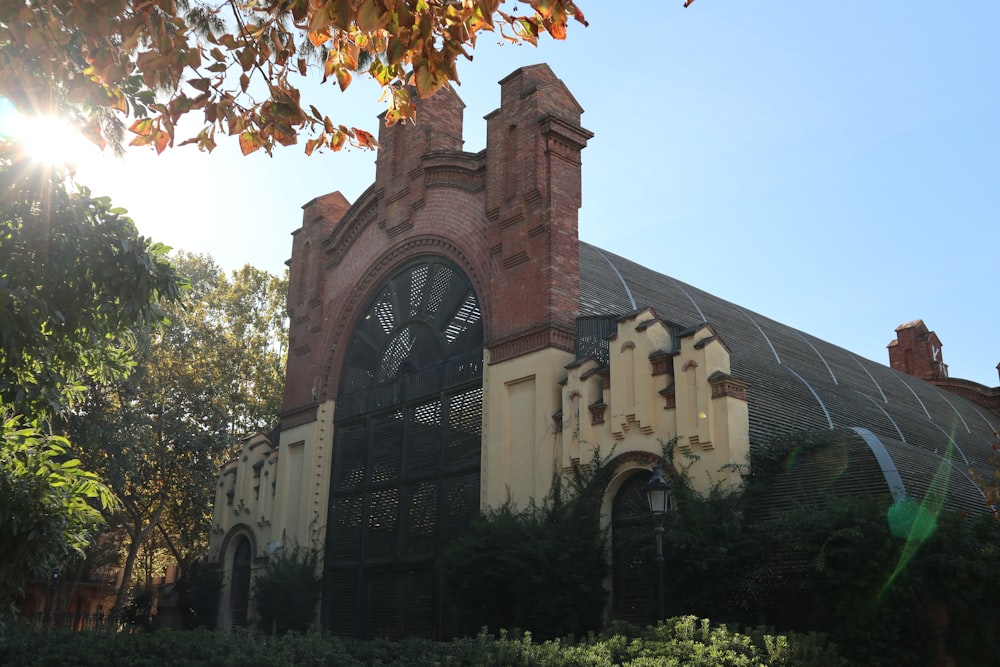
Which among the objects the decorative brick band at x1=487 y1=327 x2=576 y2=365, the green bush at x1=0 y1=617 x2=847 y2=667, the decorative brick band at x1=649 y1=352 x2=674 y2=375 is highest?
the decorative brick band at x1=487 y1=327 x2=576 y2=365

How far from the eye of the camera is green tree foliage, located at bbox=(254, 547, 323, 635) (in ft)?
71.2

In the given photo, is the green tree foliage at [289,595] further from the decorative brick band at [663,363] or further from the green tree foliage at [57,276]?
the green tree foliage at [57,276]

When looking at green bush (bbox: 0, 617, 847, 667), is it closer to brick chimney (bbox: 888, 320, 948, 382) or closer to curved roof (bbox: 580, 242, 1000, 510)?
curved roof (bbox: 580, 242, 1000, 510)

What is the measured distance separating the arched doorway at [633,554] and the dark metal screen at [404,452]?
348 centimetres

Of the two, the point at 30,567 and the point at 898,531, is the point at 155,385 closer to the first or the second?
the point at 30,567

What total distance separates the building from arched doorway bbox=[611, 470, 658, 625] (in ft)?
0.40

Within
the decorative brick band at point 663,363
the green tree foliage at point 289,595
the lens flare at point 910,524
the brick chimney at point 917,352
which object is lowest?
the green tree foliage at point 289,595

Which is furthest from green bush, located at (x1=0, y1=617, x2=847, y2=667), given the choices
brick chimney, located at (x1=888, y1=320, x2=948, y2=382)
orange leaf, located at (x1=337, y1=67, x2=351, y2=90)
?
brick chimney, located at (x1=888, y1=320, x2=948, y2=382)

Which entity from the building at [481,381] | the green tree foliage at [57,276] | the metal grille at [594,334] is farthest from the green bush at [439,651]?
the metal grille at [594,334]

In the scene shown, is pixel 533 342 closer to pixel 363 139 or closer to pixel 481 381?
pixel 481 381

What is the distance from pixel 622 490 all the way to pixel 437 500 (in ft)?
17.0

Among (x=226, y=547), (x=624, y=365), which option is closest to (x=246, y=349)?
(x=226, y=547)

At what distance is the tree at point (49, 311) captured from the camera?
10414mm

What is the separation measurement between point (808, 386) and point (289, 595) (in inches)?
497
